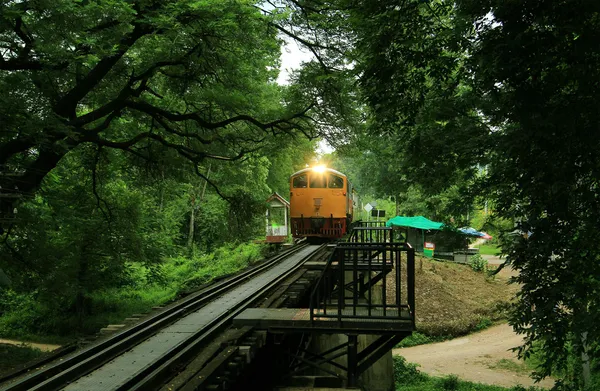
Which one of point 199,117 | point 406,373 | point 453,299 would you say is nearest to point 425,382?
point 406,373

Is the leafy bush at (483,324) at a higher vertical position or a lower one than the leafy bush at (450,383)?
higher

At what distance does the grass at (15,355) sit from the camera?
11560 mm

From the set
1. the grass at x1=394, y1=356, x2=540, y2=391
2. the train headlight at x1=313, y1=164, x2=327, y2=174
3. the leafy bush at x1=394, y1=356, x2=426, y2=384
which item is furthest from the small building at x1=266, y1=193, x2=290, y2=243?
the grass at x1=394, y1=356, x2=540, y2=391

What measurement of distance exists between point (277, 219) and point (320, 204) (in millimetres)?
10240

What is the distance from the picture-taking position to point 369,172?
48656mm

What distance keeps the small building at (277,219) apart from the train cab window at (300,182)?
2.36 meters

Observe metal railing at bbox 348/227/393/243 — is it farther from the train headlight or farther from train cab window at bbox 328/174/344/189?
the train headlight

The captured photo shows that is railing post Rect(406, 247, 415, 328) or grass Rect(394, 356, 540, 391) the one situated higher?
railing post Rect(406, 247, 415, 328)

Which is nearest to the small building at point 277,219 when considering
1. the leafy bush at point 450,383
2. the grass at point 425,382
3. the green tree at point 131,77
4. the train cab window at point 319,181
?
the train cab window at point 319,181

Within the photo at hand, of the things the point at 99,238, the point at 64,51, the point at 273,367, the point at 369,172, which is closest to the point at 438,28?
the point at 273,367

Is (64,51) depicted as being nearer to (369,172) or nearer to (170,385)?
(170,385)

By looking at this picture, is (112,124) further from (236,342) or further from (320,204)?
(236,342)

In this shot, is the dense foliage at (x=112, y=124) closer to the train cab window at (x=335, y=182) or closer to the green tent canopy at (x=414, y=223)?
the train cab window at (x=335, y=182)

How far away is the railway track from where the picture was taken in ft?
13.5
